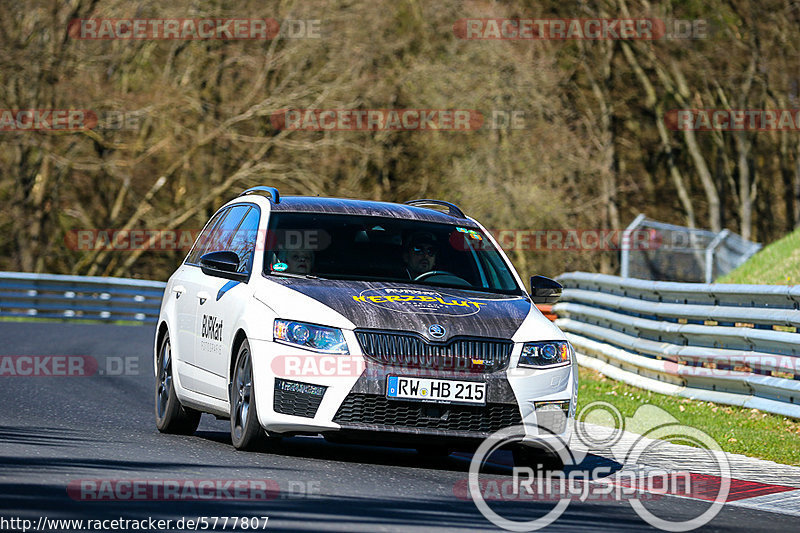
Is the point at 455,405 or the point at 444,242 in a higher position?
the point at 444,242

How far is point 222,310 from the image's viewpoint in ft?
29.7

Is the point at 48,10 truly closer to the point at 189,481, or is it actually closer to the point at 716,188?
the point at 716,188

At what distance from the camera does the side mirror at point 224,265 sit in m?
8.95

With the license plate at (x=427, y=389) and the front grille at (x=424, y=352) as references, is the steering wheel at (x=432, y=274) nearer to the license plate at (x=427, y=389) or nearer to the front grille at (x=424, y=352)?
the front grille at (x=424, y=352)

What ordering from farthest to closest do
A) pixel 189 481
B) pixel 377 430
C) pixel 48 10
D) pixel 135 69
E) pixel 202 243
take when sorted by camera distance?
1. pixel 135 69
2. pixel 48 10
3. pixel 202 243
4. pixel 377 430
5. pixel 189 481

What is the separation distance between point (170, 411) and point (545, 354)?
295 cm

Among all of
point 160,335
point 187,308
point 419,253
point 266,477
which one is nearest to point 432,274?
point 419,253

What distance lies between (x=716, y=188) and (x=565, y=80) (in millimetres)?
5938

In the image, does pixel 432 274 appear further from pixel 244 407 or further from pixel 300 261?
pixel 244 407

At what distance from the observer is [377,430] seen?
315 inches

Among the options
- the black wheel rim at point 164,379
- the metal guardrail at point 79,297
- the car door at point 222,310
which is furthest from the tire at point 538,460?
the metal guardrail at point 79,297

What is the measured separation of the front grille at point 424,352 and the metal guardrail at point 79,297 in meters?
22.3

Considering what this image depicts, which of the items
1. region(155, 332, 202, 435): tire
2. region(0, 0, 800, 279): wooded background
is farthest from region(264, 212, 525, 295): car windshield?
region(0, 0, 800, 279): wooded background

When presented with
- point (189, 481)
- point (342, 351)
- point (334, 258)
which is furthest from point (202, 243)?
point (189, 481)
